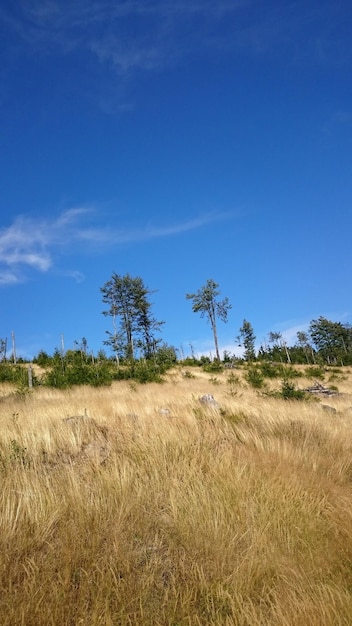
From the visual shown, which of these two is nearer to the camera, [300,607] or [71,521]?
[300,607]

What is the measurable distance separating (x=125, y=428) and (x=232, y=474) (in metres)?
2.81

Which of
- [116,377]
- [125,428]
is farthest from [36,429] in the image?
[116,377]

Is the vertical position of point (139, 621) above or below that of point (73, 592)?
below

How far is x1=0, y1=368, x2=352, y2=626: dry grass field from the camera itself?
205cm

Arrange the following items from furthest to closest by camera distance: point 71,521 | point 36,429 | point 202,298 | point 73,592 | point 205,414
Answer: point 202,298, point 205,414, point 36,429, point 71,521, point 73,592

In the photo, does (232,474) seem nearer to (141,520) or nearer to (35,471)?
(141,520)

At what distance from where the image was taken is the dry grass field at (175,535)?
2053 mm

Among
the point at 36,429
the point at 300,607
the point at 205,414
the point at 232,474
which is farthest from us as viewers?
the point at 205,414

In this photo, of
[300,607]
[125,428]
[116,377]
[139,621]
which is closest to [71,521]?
[139,621]

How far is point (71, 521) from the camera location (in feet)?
9.34

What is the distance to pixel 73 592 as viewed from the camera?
2.14 m

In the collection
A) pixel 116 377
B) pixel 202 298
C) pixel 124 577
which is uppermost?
pixel 202 298

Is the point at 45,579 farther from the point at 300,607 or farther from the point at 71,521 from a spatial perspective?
the point at 300,607

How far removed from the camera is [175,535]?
287 cm
